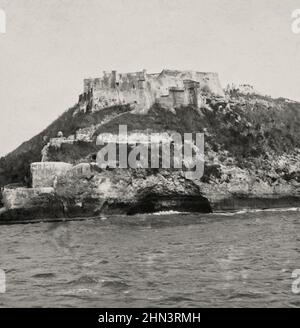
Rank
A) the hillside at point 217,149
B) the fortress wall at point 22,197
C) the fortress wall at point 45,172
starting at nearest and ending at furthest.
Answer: the fortress wall at point 22,197, the fortress wall at point 45,172, the hillside at point 217,149

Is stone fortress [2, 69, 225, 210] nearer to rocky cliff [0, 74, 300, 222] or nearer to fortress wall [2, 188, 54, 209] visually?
rocky cliff [0, 74, 300, 222]

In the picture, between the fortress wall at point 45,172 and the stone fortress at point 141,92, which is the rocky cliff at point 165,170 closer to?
the fortress wall at point 45,172

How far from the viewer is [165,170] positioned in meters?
49.7

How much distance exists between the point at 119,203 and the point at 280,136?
19089mm

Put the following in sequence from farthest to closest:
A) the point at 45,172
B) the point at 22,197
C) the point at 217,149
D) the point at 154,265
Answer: the point at 217,149
the point at 45,172
the point at 22,197
the point at 154,265

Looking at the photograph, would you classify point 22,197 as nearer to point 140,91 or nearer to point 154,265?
point 140,91

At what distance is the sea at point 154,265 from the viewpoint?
16641mm

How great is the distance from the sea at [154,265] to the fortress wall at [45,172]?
7.74 metres

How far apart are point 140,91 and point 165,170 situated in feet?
41.8

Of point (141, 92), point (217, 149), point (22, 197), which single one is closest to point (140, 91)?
point (141, 92)

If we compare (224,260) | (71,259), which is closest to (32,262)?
(71,259)

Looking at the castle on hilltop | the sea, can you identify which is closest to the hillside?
the castle on hilltop

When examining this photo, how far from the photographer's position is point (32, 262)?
23.8 metres

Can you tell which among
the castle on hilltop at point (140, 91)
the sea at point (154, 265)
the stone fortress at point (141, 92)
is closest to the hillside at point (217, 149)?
the stone fortress at point (141, 92)
